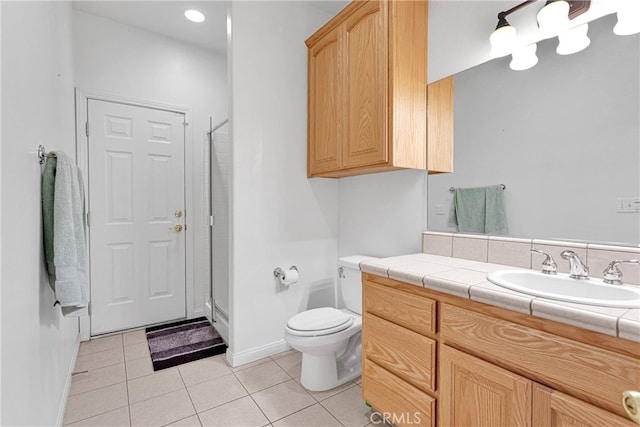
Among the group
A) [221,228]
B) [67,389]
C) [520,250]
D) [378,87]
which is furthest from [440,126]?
[67,389]

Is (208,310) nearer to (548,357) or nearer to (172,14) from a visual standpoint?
(172,14)

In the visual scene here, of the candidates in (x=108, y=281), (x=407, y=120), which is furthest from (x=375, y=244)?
(x=108, y=281)

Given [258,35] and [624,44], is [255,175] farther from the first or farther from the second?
[624,44]

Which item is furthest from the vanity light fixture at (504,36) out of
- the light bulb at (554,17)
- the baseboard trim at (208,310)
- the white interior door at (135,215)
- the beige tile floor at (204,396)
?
the baseboard trim at (208,310)

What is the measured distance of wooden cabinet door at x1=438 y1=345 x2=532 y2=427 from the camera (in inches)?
36.9

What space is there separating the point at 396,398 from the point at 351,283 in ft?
2.65

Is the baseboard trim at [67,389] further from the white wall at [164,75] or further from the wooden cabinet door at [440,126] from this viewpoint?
the wooden cabinet door at [440,126]

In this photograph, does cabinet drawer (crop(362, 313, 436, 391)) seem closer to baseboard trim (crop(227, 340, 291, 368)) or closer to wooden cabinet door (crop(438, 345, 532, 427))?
wooden cabinet door (crop(438, 345, 532, 427))

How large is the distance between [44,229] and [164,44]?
2.26 metres

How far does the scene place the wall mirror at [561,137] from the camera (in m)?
1.12

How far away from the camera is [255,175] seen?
2162mm

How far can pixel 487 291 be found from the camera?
3.31 feet

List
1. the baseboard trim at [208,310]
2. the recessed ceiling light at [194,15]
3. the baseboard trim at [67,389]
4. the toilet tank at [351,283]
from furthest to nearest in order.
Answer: the baseboard trim at [208,310] → the recessed ceiling light at [194,15] → the toilet tank at [351,283] → the baseboard trim at [67,389]

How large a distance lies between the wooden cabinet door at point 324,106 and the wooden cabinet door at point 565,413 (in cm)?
155
